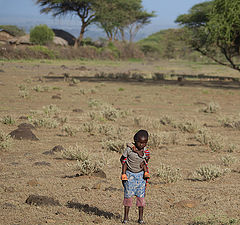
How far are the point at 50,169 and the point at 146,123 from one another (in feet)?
17.1

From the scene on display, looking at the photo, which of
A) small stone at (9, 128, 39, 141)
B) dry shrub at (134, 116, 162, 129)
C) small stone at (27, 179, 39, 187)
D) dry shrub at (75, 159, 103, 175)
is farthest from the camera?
dry shrub at (134, 116, 162, 129)

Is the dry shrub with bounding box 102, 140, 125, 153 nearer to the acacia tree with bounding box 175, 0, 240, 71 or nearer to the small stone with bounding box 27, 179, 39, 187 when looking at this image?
the small stone with bounding box 27, 179, 39, 187

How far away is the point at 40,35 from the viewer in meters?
49.2

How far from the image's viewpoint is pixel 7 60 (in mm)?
39000

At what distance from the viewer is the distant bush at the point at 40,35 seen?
4928 centimetres

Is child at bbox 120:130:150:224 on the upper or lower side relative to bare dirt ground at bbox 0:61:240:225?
upper

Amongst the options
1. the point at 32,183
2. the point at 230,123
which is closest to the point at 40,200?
the point at 32,183

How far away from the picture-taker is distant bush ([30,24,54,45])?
162 feet

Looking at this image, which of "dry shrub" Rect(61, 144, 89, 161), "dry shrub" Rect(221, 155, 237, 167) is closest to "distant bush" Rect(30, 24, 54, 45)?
"dry shrub" Rect(61, 144, 89, 161)

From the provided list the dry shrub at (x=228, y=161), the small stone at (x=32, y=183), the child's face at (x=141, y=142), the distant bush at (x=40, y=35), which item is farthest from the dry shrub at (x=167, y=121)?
the distant bush at (x=40, y=35)

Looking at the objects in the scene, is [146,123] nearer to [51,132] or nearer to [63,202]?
[51,132]

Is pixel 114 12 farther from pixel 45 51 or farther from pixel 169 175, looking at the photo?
pixel 169 175

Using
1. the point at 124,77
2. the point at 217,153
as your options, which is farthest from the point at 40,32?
the point at 217,153

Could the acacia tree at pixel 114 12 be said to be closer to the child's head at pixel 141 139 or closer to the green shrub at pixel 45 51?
the green shrub at pixel 45 51
